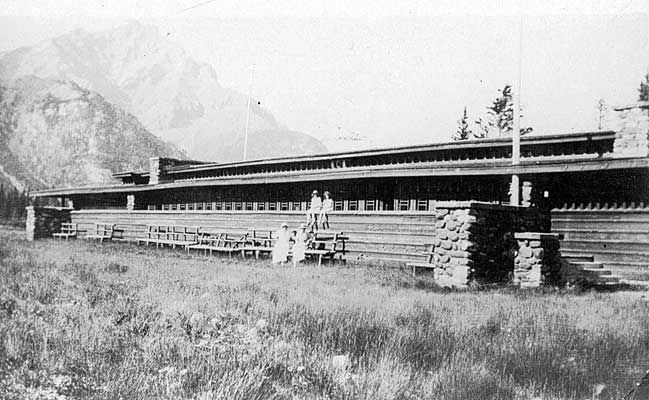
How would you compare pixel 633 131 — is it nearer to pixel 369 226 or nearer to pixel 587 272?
pixel 587 272

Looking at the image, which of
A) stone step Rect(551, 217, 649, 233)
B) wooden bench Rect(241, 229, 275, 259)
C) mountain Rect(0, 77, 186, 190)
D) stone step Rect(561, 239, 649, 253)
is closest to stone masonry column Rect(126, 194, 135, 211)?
wooden bench Rect(241, 229, 275, 259)

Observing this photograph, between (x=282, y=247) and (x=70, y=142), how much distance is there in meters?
113

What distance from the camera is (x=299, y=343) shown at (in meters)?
5.57

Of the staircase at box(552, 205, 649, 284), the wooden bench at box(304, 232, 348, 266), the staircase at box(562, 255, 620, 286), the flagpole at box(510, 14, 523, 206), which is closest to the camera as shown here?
the staircase at box(562, 255, 620, 286)

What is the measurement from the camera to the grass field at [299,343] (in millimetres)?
4191

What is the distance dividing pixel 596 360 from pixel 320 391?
348 cm

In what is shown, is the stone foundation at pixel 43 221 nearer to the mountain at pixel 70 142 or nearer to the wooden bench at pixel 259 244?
the wooden bench at pixel 259 244

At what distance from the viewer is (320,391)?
428 centimetres

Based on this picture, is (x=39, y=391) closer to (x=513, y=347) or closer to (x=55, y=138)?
(x=513, y=347)

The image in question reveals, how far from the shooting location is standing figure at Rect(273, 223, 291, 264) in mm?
17094

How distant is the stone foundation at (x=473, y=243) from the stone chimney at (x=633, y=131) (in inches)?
264

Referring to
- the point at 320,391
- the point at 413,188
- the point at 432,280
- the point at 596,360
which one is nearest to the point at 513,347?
the point at 596,360

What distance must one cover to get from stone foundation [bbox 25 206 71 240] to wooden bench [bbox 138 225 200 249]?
7.93 meters

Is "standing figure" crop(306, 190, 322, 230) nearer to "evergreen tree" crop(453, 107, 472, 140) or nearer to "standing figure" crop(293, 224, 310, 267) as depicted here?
"standing figure" crop(293, 224, 310, 267)
